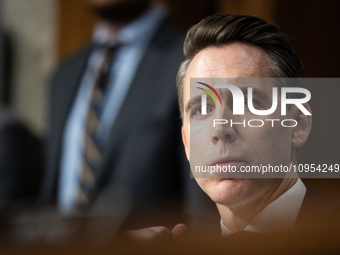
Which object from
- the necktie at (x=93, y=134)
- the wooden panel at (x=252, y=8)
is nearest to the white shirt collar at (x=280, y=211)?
the wooden panel at (x=252, y=8)

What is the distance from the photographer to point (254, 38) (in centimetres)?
19

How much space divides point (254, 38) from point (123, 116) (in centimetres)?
23

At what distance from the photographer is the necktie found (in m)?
0.52

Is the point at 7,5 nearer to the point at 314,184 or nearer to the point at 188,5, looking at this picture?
the point at 188,5

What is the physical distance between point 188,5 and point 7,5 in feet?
3.14

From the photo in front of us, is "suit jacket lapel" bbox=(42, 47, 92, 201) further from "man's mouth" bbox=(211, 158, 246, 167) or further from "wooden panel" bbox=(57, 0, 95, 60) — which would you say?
"man's mouth" bbox=(211, 158, 246, 167)

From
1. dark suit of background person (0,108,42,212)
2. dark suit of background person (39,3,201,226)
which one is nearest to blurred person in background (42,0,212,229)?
dark suit of background person (39,3,201,226)

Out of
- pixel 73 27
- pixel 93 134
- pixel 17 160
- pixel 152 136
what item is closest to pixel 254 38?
pixel 152 136

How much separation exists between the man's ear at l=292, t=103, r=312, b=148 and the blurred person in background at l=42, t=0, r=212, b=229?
85 millimetres

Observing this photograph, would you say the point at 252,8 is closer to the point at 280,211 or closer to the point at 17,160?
the point at 280,211

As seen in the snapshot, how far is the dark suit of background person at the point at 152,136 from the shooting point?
29 cm

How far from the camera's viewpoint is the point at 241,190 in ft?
0.62

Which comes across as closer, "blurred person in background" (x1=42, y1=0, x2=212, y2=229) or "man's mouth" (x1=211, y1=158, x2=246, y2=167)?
"man's mouth" (x1=211, y1=158, x2=246, y2=167)

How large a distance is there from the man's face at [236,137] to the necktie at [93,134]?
13.6 inches
